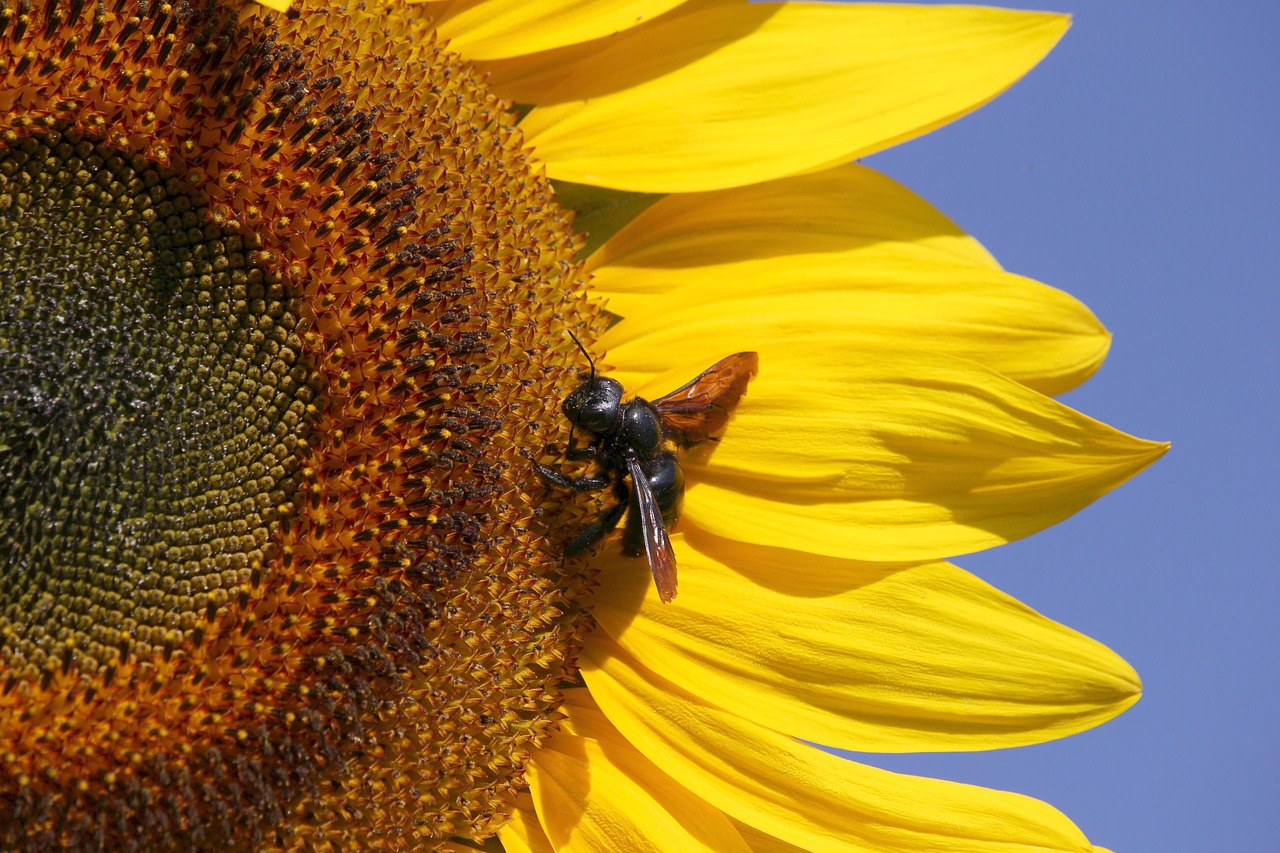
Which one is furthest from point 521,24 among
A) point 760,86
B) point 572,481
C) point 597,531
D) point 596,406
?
point 597,531

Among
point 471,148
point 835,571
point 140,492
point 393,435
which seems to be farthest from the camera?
point 835,571

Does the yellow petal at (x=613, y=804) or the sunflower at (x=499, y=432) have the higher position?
the sunflower at (x=499, y=432)

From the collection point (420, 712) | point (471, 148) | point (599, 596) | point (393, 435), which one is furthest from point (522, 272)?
point (420, 712)

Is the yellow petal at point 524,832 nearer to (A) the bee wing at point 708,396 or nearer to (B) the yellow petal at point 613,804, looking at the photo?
(B) the yellow petal at point 613,804

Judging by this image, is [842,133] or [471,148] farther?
[842,133]

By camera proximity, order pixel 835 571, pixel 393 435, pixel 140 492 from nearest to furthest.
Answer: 1. pixel 140 492
2. pixel 393 435
3. pixel 835 571

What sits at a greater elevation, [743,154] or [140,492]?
[743,154]

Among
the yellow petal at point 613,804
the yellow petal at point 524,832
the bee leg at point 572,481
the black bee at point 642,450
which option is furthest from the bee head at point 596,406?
the yellow petal at point 524,832

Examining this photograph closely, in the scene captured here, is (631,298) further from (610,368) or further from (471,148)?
(471,148)
